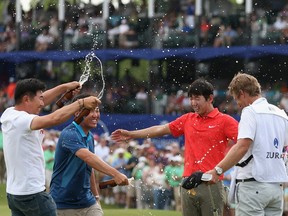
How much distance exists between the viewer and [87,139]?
9555 millimetres

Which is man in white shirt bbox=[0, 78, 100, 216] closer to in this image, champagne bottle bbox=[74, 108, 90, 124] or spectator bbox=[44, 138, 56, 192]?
champagne bottle bbox=[74, 108, 90, 124]

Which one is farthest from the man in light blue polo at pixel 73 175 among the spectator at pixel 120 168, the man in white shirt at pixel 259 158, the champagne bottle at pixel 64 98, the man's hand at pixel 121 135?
the spectator at pixel 120 168

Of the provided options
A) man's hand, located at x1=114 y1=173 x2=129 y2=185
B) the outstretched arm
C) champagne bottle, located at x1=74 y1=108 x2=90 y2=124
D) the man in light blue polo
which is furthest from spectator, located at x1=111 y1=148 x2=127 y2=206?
man's hand, located at x1=114 y1=173 x2=129 y2=185

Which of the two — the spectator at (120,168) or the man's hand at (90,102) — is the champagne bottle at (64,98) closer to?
the man's hand at (90,102)

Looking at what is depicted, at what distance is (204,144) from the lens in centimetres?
993

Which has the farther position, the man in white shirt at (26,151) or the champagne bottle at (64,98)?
the champagne bottle at (64,98)

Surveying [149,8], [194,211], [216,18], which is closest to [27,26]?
[149,8]

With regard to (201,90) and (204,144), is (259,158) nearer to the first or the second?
(204,144)

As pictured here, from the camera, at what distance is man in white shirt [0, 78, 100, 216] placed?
8.46m

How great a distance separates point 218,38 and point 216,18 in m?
0.56

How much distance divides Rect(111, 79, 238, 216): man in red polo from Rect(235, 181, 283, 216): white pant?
3.64 feet

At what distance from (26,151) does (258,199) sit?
1954 millimetres

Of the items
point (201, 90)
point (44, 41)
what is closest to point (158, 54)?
point (44, 41)

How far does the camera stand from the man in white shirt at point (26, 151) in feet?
27.8
